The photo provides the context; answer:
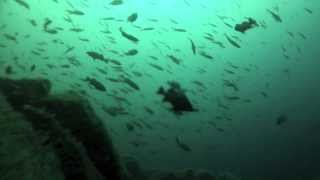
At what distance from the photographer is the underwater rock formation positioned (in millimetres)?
2955

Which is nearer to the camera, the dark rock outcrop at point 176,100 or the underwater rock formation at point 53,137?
the underwater rock formation at point 53,137

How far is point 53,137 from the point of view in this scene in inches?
127

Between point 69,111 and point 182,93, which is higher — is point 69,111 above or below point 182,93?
above

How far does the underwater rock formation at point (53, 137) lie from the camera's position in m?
2.96

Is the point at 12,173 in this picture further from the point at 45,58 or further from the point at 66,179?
the point at 45,58

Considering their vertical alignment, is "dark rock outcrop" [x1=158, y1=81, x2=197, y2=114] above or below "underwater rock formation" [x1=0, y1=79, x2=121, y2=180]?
below

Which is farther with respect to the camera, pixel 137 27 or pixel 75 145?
pixel 137 27

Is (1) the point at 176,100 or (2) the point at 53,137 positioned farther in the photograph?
(1) the point at 176,100

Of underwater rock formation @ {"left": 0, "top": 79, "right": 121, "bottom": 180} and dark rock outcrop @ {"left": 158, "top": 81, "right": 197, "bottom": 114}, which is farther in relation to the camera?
dark rock outcrop @ {"left": 158, "top": 81, "right": 197, "bottom": 114}

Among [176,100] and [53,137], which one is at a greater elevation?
[53,137]

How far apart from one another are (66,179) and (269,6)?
13322mm

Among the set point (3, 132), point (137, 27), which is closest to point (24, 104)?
point (3, 132)

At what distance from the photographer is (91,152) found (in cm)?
383

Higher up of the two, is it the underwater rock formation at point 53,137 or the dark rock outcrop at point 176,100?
the underwater rock formation at point 53,137
